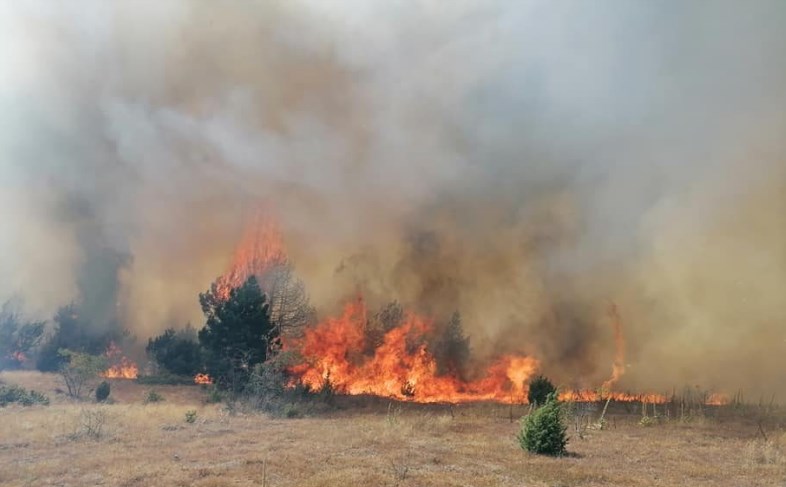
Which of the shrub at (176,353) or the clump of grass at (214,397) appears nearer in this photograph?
the clump of grass at (214,397)

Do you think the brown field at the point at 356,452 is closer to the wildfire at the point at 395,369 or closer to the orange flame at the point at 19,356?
the wildfire at the point at 395,369

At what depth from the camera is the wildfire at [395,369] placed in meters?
45.8

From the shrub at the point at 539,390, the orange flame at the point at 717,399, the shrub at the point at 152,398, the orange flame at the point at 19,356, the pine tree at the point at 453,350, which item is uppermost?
the pine tree at the point at 453,350

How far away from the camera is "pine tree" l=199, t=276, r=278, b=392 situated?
42.6m

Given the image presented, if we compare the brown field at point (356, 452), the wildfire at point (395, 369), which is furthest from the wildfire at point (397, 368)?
the brown field at point (356, 452)

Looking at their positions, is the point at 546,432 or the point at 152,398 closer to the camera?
the point at 546,432

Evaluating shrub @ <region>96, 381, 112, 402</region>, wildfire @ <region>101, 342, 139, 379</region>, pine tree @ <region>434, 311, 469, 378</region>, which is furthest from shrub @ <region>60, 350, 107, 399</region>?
pine tree @ <region>434, 311, 469, 378</region>

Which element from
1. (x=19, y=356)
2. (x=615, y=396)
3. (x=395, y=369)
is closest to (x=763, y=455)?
(x=615, y=396)

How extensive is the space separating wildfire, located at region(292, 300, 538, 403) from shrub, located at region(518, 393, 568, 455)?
23200 mm

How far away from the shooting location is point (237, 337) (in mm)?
42844

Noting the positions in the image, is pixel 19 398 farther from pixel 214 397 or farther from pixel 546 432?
pixel 546 432

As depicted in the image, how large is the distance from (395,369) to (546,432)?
29571mm

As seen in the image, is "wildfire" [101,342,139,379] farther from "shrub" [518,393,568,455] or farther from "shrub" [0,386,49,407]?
"shrub" [518,393,568,455]

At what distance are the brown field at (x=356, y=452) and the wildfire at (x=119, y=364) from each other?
2884cm
